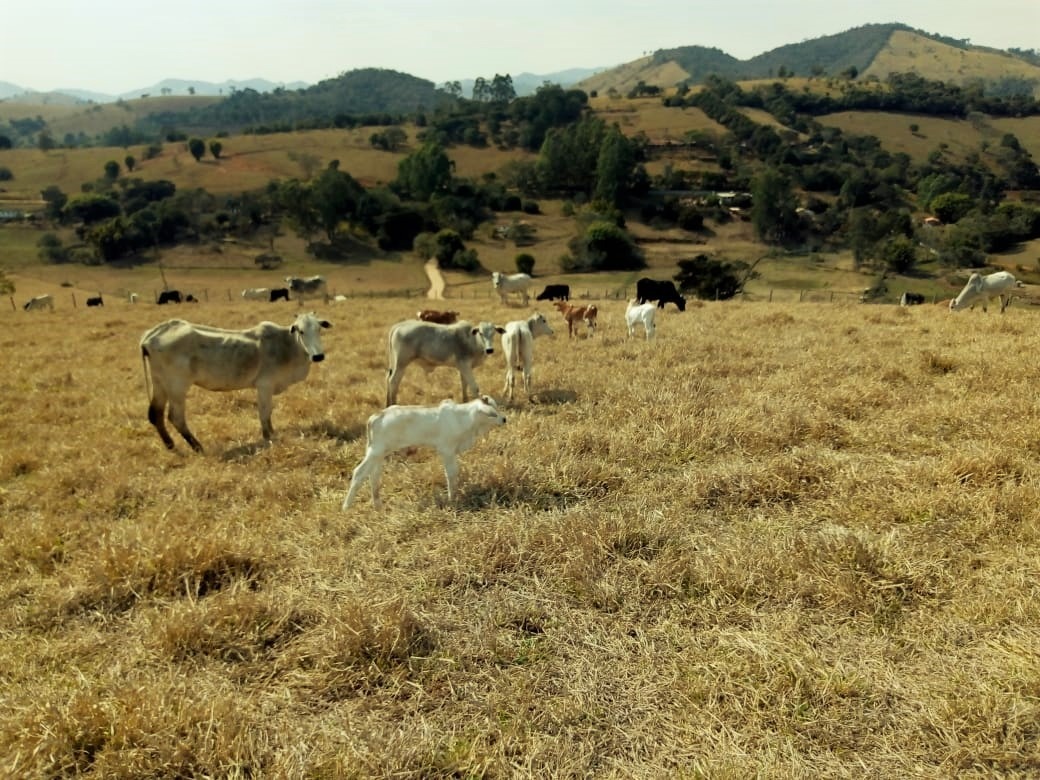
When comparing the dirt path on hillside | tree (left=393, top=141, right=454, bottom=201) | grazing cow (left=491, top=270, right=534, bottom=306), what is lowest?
the dirt path on hillside

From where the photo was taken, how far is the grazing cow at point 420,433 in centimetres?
704

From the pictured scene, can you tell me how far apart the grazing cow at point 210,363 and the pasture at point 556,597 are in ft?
1.76

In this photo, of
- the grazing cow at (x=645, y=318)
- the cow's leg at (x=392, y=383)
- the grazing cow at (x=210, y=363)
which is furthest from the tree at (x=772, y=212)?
the grazing cow at (x=210, y=363)

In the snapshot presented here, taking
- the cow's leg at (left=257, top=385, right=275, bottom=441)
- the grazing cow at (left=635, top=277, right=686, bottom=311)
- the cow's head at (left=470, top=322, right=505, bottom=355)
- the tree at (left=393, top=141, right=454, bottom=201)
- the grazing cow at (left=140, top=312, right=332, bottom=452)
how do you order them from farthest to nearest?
1. the tree at (left=393, top=141, right=454, bottom=201)
2. the grazing cow at (left=635, top=277, right=686, bottom=311)
3. the cow's head at (left=470, top=322, right=505, bottom=355)
4. the cow's leg at (left=257, top=385, right=275, bottom=441)
5. the grazing cow at (left=140, top=312, right=332, bottom=452)

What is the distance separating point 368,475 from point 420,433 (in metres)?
0.69

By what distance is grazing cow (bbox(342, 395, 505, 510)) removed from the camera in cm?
704

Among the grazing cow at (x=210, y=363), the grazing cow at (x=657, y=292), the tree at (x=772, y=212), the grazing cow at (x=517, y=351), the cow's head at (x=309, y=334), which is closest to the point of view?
the grazing cow at (x=210, y=363)

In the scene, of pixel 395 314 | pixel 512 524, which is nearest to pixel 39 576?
pixel 512 524

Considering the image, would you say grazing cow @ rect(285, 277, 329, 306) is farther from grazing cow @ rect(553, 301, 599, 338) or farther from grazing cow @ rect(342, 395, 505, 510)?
grazing cow @ rect(342, 395, 505, 510)

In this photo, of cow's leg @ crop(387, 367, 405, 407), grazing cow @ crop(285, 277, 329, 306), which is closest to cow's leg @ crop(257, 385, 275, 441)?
Answer: cow's leg @ crop(387, 367, 405, 407)

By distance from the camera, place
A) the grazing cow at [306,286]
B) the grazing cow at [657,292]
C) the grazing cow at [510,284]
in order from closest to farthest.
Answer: the grazing cow at [657,292], the grazing cow at [510,284], the grazing cow at [306,286]

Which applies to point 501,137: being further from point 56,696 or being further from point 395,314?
point 56,696

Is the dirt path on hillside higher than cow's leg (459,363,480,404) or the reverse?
the reverse

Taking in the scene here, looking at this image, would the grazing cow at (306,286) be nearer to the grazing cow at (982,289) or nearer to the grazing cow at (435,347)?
the grazing cow at (435,347)
